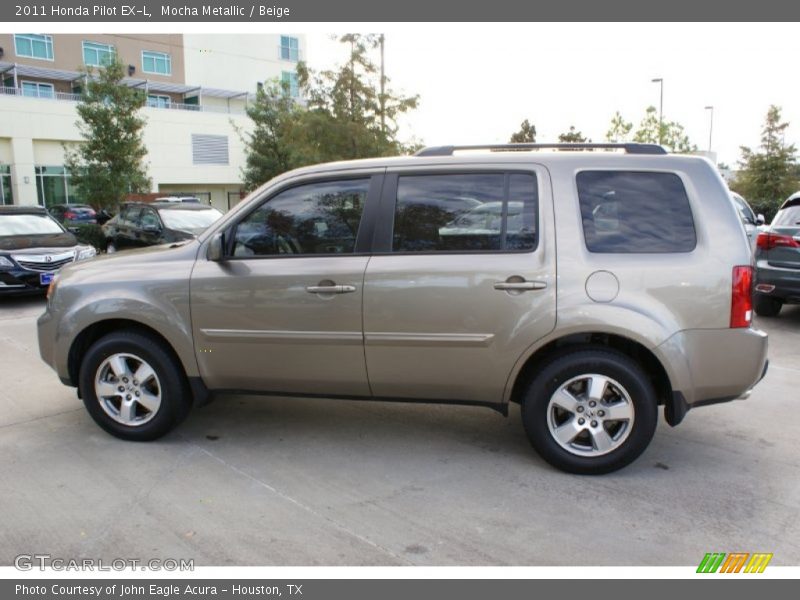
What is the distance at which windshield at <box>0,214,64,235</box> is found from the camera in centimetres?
1129

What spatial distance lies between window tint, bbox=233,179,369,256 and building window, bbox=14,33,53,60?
44.0 meters

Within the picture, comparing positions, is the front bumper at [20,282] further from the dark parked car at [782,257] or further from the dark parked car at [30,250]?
the dark parked car at [782,257]

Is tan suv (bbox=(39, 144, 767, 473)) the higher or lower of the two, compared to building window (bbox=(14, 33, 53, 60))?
lower

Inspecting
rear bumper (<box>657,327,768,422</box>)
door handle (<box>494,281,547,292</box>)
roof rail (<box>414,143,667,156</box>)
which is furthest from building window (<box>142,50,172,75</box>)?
rear bumper (<box>657,327,768,422</box>)

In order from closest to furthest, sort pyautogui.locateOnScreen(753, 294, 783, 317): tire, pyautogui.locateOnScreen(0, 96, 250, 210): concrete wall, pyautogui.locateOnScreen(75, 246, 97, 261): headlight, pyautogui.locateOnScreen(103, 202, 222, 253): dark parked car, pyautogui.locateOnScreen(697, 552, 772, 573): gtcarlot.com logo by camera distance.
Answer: pyautogui.locateOnScreen(697, 552, 772, 573): gtcarlot.com logo, pyautogui.locateOnScreen(753, 294, 783, 317): tire, pyautogui.locateOnScreen(75, 246, 97, 261): headlight, pyautogui.locateOnScreen(103, 202, 222, 253): dark parked car, pyautogui.locateOnScreen(0, 96, 250, 210): concrete wall

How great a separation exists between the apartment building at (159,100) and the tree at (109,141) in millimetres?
→ 14319

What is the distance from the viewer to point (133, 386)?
177 inches

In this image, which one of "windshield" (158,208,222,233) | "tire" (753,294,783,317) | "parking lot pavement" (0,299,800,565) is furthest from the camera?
"windshield" (158,208,222,233)

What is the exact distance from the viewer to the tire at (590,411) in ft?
12.5

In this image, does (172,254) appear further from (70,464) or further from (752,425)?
(752,425)

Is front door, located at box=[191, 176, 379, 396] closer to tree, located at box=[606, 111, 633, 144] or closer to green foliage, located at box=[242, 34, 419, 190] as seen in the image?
green foliage, located at box=[242, 34, 419, 190]

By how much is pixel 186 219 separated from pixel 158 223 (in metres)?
0.57

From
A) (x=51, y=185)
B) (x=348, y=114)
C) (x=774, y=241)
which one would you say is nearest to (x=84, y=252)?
(x=348, y=114)

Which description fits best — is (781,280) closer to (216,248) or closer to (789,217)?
(789,217)
